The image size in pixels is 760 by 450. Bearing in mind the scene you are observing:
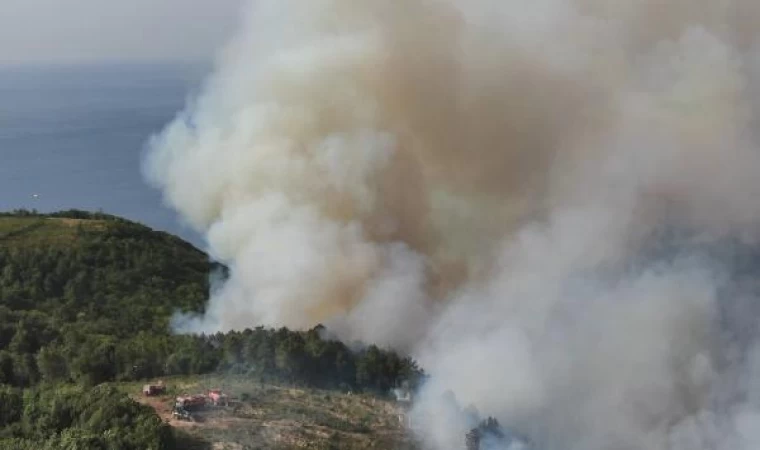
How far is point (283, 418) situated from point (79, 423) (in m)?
4.73

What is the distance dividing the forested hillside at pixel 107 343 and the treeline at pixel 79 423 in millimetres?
34

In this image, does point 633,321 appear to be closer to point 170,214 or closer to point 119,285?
point 119,285

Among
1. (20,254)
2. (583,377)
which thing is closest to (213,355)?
(583,377)

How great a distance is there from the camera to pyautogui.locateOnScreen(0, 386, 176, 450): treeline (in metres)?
17.8

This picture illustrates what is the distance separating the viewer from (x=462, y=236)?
117 feet

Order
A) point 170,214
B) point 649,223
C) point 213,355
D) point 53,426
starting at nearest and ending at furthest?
point 53,426 → point 213,355 → point 649,223 → point 170,214

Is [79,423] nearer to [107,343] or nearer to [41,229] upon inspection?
[107,343]

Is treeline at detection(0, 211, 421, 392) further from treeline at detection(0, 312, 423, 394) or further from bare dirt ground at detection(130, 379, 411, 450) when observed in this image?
bare dirt ground at detection(130, 379, 411, 450)

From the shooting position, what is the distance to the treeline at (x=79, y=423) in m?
17.8

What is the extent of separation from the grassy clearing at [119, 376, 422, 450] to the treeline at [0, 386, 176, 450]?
1.11 meters

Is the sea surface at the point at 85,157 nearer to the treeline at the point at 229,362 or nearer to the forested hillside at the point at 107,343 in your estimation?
the forested hillside at the point at 107,343

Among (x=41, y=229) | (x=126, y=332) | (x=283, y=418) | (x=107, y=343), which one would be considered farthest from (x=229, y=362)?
(x=41, y=229)

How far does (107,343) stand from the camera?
87.2 feet

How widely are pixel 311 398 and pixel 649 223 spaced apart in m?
19.1
